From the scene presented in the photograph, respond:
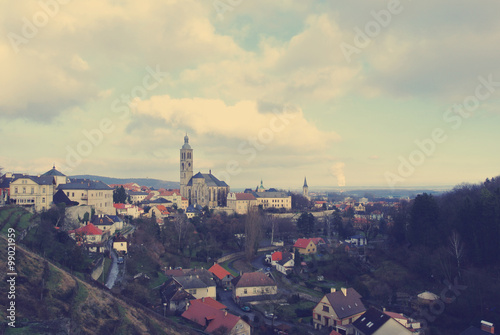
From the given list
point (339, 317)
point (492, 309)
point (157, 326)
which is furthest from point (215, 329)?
point (492, 309)

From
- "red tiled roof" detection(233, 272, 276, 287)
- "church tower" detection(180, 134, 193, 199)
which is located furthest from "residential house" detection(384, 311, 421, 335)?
"church tower" detection(180, 134, 193, 199)

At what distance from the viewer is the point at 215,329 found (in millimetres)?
27969

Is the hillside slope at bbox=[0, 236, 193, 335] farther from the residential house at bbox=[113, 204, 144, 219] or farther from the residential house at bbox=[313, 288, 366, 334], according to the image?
the residential house at bbox=[113, 204, 144, 219]

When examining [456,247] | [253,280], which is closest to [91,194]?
[253,280]

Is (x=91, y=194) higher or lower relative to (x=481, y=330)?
higher

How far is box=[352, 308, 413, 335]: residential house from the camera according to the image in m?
27.3

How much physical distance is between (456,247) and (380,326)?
16.0 metres

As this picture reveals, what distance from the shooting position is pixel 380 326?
27.4 meters

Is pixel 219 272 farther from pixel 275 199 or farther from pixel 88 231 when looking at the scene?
pixel 275 199

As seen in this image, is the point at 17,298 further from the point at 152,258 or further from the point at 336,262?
the point at 336,262

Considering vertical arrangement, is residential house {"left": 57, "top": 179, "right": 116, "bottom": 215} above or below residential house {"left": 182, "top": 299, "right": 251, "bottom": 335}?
above

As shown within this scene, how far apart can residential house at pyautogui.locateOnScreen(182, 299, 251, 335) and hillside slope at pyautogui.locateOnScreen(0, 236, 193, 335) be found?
2257 mm

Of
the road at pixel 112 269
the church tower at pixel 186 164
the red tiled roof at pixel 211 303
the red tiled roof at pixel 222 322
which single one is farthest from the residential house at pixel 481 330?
the church tower at pixel 186 164

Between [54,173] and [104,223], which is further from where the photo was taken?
[54,173]
